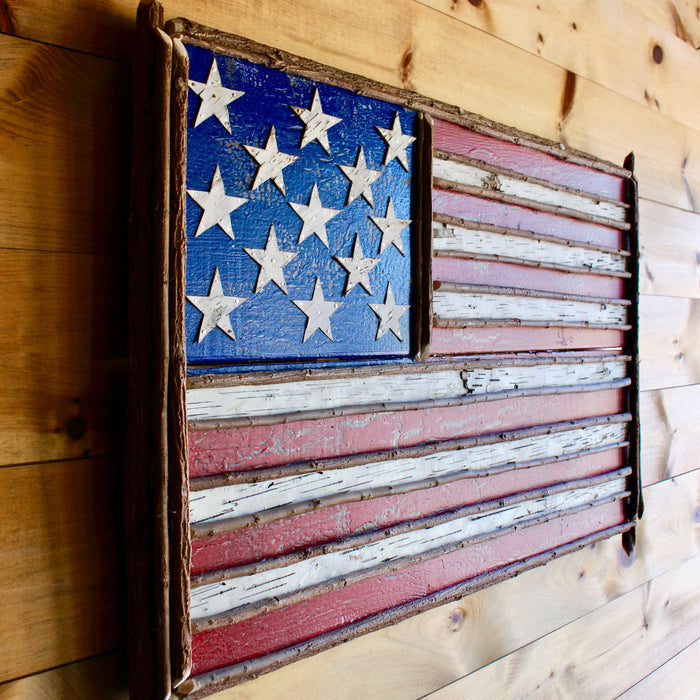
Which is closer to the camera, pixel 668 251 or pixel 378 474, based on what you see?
pixel 378 474

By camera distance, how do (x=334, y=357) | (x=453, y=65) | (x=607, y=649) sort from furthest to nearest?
1. (x=607, y=649)
2. (x=453, y=65)
3. (x=334, y=357)

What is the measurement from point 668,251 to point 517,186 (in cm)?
46

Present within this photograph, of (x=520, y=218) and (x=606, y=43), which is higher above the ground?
(x=606, y=43)

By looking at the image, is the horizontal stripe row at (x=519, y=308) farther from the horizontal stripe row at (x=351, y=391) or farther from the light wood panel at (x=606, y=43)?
the light wood panel at (x=606, y=43)

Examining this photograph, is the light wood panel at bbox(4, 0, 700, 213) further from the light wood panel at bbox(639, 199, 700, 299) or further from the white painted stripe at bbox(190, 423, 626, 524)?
the white painted stripe at bbox(190, 423, 626, 524)

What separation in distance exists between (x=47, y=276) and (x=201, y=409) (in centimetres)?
17

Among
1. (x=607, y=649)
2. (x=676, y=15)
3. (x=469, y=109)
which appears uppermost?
(x=676, y=15)

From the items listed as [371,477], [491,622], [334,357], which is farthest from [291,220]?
[491,622]

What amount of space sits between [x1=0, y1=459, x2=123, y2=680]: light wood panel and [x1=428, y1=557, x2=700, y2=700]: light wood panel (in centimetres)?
46

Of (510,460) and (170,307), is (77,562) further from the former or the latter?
(510,460)

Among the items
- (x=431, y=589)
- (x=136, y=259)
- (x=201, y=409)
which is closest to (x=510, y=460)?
(x=431, y=589)

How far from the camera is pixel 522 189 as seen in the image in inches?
31.3

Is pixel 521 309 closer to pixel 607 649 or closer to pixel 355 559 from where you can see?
pixel 355 559

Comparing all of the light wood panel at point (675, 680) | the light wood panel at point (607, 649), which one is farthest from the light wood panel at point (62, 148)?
the light wood panel at point (675, 680)
